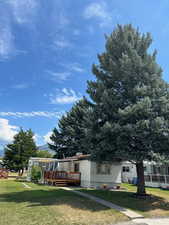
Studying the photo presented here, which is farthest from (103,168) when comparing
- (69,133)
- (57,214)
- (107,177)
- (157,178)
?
(69,133)

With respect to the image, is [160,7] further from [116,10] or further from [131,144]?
[131,144]

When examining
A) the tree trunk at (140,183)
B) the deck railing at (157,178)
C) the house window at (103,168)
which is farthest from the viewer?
the deck railing at (157,178)

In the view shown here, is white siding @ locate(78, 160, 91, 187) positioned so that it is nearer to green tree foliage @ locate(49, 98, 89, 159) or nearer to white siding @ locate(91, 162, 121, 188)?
white siding @ locate(91, 162, 121, 188)

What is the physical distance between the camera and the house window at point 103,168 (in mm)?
19703

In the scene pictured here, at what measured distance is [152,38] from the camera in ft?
49.1

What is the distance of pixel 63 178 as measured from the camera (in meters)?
21.7

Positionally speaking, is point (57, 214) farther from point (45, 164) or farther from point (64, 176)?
point (45, 164)

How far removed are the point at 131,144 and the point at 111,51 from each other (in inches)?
294

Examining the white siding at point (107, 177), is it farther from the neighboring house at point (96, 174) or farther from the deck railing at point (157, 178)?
the deck railing at point (157, 178)

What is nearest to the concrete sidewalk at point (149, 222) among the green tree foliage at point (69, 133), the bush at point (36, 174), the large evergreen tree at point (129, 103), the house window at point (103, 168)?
the large evergreen tree at point (129, 103)

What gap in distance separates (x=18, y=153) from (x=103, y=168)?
84.3ft

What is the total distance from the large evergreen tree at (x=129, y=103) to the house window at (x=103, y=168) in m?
6.57

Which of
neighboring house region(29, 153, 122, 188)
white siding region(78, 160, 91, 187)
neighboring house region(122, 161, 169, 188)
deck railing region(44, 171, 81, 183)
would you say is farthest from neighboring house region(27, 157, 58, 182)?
neighboring house region(122, 161, 169, 188)

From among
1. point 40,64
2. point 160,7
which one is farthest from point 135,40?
point 40,64
